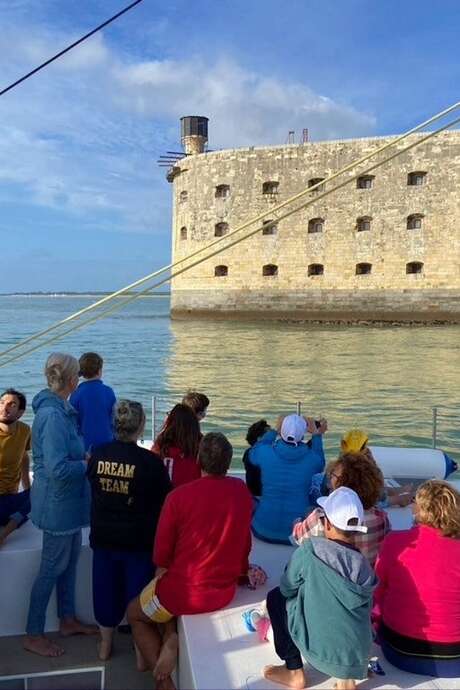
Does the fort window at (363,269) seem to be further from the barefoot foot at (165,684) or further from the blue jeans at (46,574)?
the barefoot foot at (165,684)

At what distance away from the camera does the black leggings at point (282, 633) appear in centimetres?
175

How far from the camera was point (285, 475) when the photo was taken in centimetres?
264

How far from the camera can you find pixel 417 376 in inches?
479

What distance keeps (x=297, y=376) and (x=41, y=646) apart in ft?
34.4

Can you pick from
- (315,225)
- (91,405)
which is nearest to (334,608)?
(91,405)

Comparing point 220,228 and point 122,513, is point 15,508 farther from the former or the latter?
point 220,228

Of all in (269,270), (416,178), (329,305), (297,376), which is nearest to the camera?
(297,376)

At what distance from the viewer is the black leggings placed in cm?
175

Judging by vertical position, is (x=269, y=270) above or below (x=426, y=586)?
above

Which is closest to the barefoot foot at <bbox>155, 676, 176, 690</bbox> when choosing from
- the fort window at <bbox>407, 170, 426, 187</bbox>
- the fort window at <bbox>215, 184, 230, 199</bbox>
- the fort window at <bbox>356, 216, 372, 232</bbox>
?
the fort window at <bbox>356, 216, 372, 232</bbox>

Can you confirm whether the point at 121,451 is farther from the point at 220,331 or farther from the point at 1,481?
the point at 220,331

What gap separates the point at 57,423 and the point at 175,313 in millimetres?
28495

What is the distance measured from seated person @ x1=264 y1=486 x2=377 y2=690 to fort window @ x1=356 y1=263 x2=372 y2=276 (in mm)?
25934

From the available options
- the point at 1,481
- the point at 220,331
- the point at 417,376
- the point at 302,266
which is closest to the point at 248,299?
the point at 302,266
